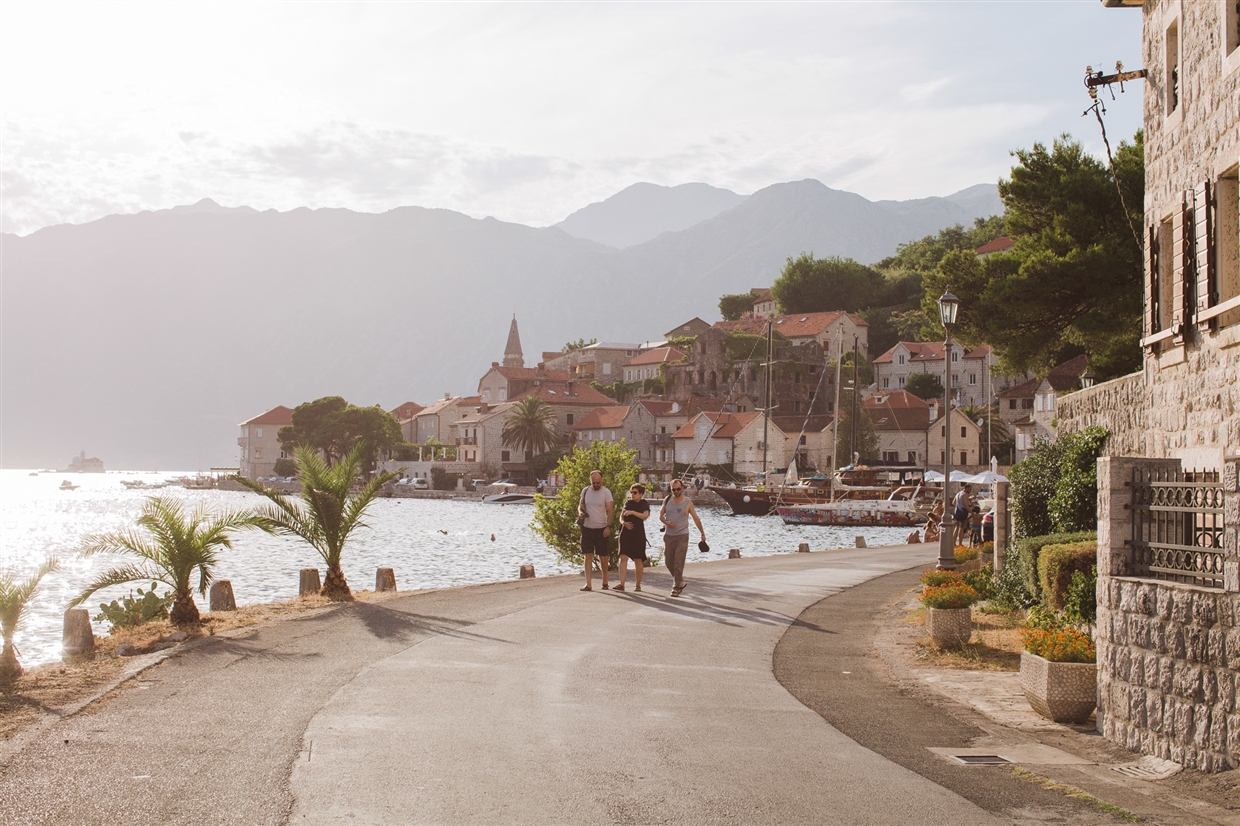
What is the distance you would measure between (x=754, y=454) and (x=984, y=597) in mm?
90418

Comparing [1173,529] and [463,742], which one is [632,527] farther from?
[463,742]

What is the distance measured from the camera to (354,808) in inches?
248

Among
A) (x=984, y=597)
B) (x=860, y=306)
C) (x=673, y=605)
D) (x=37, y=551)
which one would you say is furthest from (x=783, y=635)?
(x=860, y=306)

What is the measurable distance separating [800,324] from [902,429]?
30.1 meters

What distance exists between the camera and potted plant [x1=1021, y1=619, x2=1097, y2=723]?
9.48 metres

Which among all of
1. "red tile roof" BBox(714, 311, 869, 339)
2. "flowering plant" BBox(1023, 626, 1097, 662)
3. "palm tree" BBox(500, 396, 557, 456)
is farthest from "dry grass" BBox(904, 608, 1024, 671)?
"palm tree" BBox(500, 396, 557, 456)

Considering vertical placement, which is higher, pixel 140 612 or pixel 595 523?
pixel 595 523

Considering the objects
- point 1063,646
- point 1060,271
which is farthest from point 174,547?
point 1060,271

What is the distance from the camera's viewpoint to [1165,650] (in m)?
8.25

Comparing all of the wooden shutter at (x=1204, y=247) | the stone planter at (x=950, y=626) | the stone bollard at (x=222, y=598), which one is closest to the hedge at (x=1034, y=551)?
the stone planter at (x=950, y=626)

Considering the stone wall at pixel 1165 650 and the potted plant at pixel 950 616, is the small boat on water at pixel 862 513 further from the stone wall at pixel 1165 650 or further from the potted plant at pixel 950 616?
the stone wall at pixel 1165 650

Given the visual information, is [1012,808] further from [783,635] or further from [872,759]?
[783,635]

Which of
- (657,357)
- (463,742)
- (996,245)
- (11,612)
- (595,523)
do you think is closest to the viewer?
(463,742)

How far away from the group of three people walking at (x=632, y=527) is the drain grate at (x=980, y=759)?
1015cm
